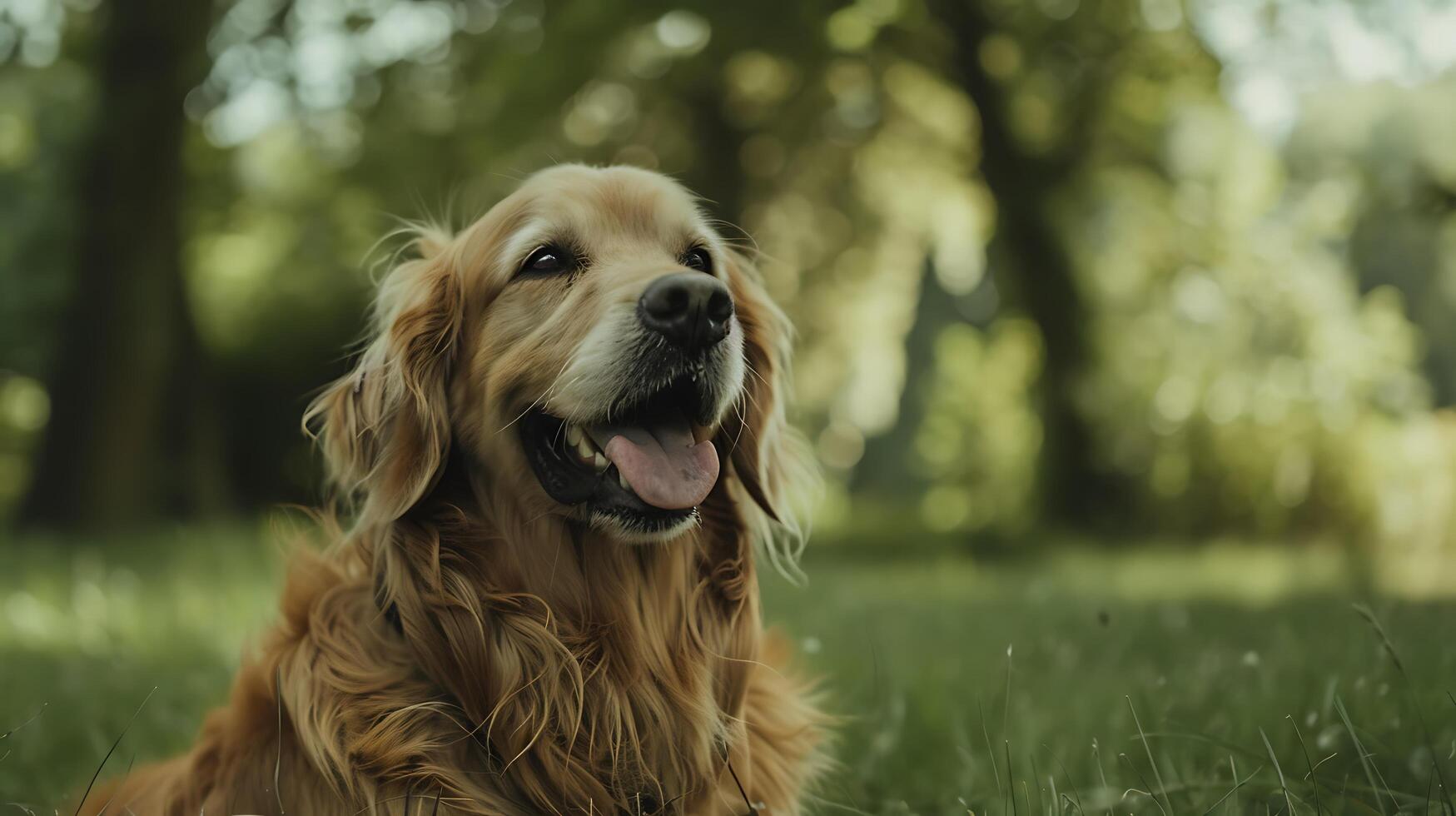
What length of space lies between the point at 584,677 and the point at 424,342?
90cm

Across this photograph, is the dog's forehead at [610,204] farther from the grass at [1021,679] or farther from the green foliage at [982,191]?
the green foliage at [982,191]

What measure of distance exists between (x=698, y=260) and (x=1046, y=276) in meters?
9.33

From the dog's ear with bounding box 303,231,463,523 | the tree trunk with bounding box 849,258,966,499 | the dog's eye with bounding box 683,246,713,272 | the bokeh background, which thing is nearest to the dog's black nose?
the dog's eye with bounding box 683,246,713,272

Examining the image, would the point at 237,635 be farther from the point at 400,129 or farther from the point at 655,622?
the point at 400,129

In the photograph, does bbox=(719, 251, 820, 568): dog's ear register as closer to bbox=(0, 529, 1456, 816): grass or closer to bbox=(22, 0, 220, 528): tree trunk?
bbox=(0, 529, 1456, 816): grass

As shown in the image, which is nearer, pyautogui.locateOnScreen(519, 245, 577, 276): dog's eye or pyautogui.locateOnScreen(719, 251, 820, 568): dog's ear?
pyautogui.locateOnScreen(519, 245, 577, 276): dog's eye

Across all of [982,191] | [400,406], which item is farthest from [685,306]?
[982,191]

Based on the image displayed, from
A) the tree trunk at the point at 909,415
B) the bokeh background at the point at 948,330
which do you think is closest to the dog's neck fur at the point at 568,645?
the bokeh background at the point at 948,330

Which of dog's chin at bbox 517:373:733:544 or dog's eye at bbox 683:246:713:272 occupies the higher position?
dog's eye at bbox 683:246:713:272

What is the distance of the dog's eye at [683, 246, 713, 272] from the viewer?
2885mm

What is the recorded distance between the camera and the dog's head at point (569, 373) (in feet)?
7.95

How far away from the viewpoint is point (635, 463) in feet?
7.95

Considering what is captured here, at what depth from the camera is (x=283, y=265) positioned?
Result: 14672mm

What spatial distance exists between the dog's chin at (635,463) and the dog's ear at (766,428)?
233mm
